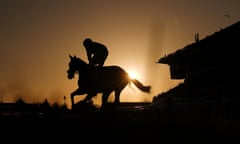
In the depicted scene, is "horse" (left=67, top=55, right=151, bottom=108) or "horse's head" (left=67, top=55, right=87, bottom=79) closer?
"horse" (left=67, top=55, right=151, bottom=108)

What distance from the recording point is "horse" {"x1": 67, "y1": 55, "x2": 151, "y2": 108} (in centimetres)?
1644

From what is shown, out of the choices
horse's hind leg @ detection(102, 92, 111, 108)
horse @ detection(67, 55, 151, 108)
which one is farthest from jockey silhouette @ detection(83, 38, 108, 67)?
horse's hind leg @ detection(102, 92, 111, 108)

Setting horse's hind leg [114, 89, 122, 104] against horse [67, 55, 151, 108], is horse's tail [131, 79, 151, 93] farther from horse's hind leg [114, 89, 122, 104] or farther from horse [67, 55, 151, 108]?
horse's hind leg [114, 89, 122, 104]

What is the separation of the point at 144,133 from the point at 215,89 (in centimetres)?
1562

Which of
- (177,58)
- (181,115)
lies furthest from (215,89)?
(181,115)

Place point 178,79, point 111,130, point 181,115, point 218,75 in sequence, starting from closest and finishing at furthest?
point 111,130, point 181,115, point 218,75, point 178,79

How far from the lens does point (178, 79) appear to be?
37.6 meters

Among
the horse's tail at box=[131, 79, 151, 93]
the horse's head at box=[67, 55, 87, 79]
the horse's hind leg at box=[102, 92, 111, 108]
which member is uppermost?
the horse's head at box=[67, 55, 87, 79]

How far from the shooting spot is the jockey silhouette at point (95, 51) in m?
16.6

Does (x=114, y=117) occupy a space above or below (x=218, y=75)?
below

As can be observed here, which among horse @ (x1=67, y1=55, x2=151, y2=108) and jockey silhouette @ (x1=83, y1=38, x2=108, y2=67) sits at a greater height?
jockey silhouette @ (x1=83, y1=38, x2=108, y2=67)

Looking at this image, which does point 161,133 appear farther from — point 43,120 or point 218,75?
point 218,75

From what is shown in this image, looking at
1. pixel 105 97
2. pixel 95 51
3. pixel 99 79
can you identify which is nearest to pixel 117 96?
pixel 105 97

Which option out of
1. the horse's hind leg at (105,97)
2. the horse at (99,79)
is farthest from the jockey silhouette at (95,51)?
the horse's hind leg at (105,97)
